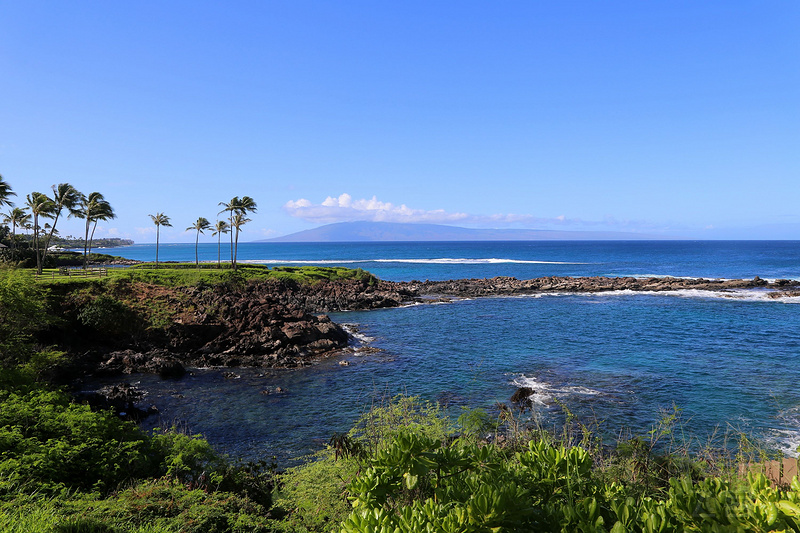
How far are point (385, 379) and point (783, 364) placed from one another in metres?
27.4

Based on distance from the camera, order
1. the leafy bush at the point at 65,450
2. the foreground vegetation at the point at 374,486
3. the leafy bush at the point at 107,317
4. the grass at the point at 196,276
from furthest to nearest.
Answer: the grass at the point at 196,276
the leafy bush at the point at 107,317
the leafy bush at the point at 65,450
the foreground vegetation at the point at 374,486

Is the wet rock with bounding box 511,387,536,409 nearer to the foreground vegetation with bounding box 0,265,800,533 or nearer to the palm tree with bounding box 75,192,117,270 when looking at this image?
the foreground vegetation with bounding box 0,265,800,533

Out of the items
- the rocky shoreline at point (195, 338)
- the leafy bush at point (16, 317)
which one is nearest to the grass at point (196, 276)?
the rocky shoreline at point (195, 338)

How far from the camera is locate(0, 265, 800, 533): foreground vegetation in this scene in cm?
418

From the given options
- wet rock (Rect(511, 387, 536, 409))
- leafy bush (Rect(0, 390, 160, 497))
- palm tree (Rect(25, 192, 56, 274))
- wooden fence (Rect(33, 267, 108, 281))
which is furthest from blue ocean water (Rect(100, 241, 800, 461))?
palm tree (Rect(25, 192, 56, 274))

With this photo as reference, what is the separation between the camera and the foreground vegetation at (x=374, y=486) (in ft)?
13.7

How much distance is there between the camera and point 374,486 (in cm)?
499

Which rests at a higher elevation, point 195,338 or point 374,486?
point 374,486

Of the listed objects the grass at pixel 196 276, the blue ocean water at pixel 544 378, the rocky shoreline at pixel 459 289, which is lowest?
the blue ocean water at pixel 544 378

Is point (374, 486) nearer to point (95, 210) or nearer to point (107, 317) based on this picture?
point (107, 317)

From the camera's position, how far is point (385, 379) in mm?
28875

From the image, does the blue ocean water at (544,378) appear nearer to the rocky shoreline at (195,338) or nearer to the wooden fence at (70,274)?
the rocky shoreline at (195,338)

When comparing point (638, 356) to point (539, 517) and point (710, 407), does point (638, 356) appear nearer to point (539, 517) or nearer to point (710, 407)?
point (710, 407)

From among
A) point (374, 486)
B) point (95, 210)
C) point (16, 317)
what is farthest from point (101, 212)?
point (374, 486)
